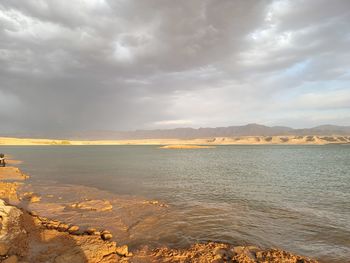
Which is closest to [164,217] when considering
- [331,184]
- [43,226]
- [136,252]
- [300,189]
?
[136,252]

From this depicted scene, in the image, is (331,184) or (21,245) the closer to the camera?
(21,245)

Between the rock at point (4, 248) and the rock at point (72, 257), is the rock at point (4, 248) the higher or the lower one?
the higher one

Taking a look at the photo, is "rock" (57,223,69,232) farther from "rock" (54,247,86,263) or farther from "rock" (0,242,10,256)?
"rock" (54,247,86,263)

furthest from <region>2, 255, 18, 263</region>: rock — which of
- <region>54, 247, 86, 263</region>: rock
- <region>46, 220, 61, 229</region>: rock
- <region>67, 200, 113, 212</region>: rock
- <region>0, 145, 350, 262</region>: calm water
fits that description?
<region>67, 200, 113, 212</region>: rock

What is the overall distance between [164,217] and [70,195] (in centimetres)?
997

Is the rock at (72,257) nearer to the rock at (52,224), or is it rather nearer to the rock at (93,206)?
the rock at (52,224)

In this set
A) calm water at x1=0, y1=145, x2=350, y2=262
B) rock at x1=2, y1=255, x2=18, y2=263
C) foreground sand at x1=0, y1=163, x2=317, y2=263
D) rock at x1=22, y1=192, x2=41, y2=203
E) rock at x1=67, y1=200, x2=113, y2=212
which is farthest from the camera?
rock at x1=22, y1=192, x2=41, y2=203

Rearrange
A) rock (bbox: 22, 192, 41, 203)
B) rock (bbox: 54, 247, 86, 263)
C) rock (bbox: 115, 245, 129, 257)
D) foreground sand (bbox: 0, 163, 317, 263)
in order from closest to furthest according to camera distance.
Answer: rock (bbox: 54, 247, 86, 263)
foreground sand (bbox: 0, 163, 317, 263)
rock (bbox: 115, 245, 129, 257)
rock (bbox: 22, 192, 41, 203)

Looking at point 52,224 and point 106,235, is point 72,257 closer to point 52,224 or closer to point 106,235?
point 106,235

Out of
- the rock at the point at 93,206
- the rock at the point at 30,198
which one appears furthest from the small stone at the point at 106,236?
the rock at the point at 30,198

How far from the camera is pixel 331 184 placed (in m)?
25.8

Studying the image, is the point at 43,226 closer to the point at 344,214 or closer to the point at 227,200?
the point at 227,200

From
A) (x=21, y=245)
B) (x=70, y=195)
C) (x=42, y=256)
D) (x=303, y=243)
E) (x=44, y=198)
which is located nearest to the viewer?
(x=42, y=256)

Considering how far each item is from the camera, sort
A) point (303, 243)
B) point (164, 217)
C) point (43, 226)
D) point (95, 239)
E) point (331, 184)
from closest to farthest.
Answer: point (95, 239) < point (303, 243) < point (43, 226) < point (164, 217) < point (331, 184)
